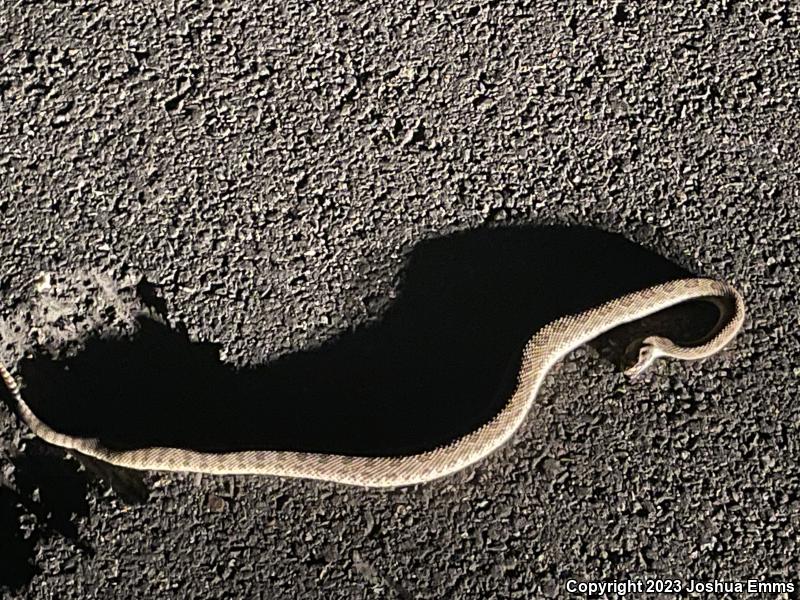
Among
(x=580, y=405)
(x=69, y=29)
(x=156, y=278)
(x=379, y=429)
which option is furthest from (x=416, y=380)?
(x=69, y=29)

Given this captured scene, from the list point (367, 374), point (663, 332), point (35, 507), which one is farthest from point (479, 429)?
point (35, 507)

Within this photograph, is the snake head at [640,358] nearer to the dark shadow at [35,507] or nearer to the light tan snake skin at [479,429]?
the light tan snake skin at [479,429]

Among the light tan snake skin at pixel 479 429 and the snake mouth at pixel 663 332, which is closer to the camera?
the light tan snake skin at pixel 479 429

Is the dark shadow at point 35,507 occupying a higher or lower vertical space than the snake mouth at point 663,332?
lower

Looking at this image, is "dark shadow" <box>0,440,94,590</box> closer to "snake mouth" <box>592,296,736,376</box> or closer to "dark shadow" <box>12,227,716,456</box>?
"dark shadow" <box>12,227,716,456</box>

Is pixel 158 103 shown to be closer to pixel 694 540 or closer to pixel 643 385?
pixel 643 385

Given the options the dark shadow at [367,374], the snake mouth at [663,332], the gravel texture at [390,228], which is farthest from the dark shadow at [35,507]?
the snake mouth at [663,332]

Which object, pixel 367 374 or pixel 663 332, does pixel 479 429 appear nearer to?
pixel 367 374
